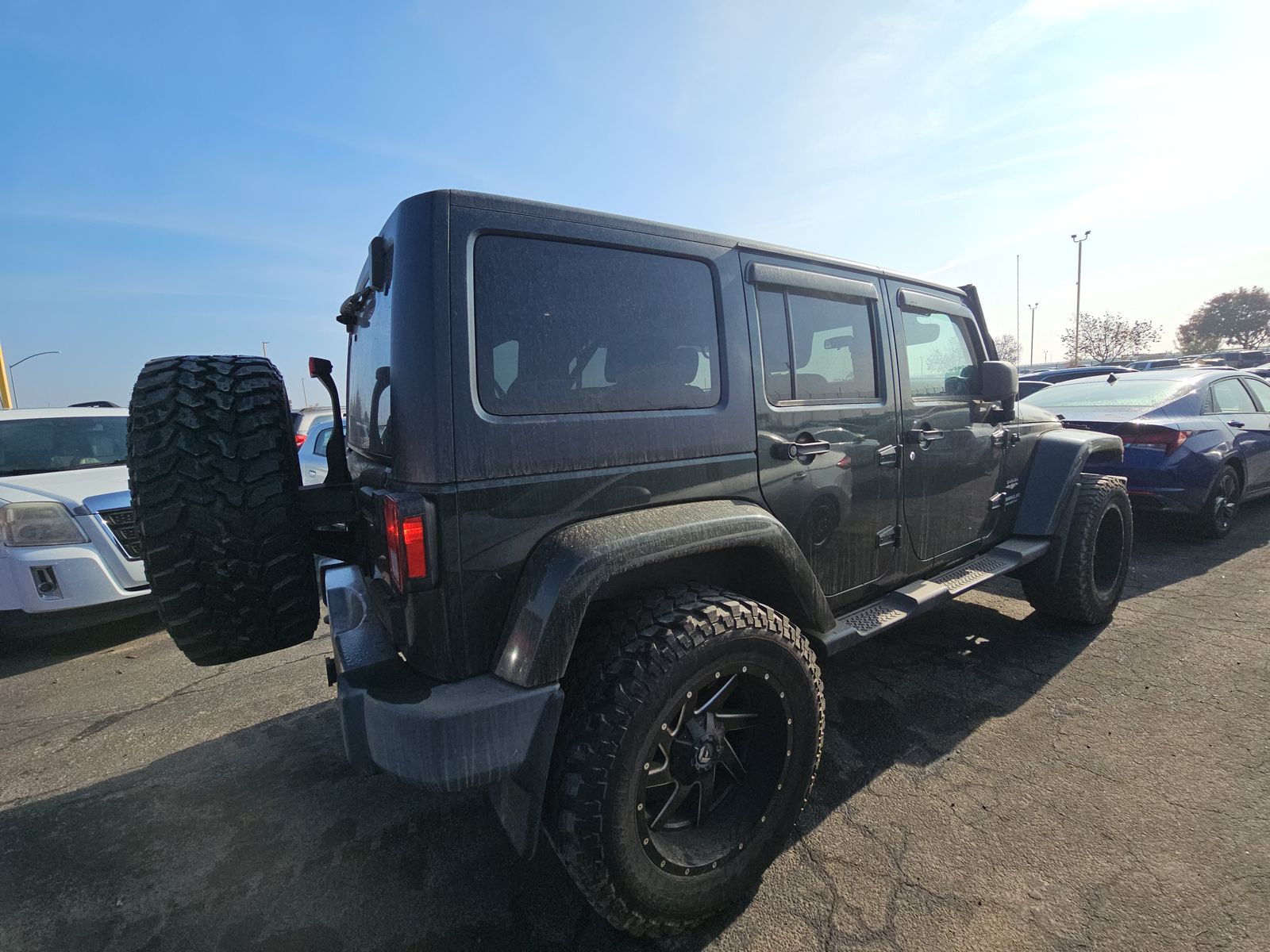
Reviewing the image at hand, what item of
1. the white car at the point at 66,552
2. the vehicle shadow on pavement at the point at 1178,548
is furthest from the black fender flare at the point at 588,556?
the vehicle shadow on pavement at the point at 1178,548

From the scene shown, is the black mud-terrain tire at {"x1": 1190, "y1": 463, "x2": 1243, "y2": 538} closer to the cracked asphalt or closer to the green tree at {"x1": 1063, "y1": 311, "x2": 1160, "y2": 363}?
the cracked asphalt

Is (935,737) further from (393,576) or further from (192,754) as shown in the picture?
(192,754)

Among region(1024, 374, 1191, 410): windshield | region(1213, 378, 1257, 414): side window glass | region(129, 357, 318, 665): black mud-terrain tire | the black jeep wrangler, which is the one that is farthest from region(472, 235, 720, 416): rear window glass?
region(1213, 378, 1257, 414): side window glass

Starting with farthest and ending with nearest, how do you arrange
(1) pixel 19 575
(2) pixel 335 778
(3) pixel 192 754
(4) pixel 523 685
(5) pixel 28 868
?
1. (1) pixel 19 575
2. (3) pixel 192 754
3. (2) pixel 335 778
4. (5) pixel 28 868
5. (4) pixel 523 685

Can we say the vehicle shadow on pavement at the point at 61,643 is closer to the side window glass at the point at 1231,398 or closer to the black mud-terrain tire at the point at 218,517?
the black mud-terrain tire at the point at 218,517

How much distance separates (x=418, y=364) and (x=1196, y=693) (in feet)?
12.5

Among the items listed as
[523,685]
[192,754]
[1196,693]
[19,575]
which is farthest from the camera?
[19,575]

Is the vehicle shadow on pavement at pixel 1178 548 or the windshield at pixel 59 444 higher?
→ the windshield at pixel 59 444

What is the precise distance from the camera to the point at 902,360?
2.78 metres

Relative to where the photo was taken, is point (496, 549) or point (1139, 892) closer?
point (496, 549)

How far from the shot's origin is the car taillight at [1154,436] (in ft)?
17.3

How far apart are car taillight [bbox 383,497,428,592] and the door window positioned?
1.30 m

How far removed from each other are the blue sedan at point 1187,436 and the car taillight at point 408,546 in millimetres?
6108

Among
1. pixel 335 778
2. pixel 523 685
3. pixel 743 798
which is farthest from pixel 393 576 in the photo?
pixel 335 778
